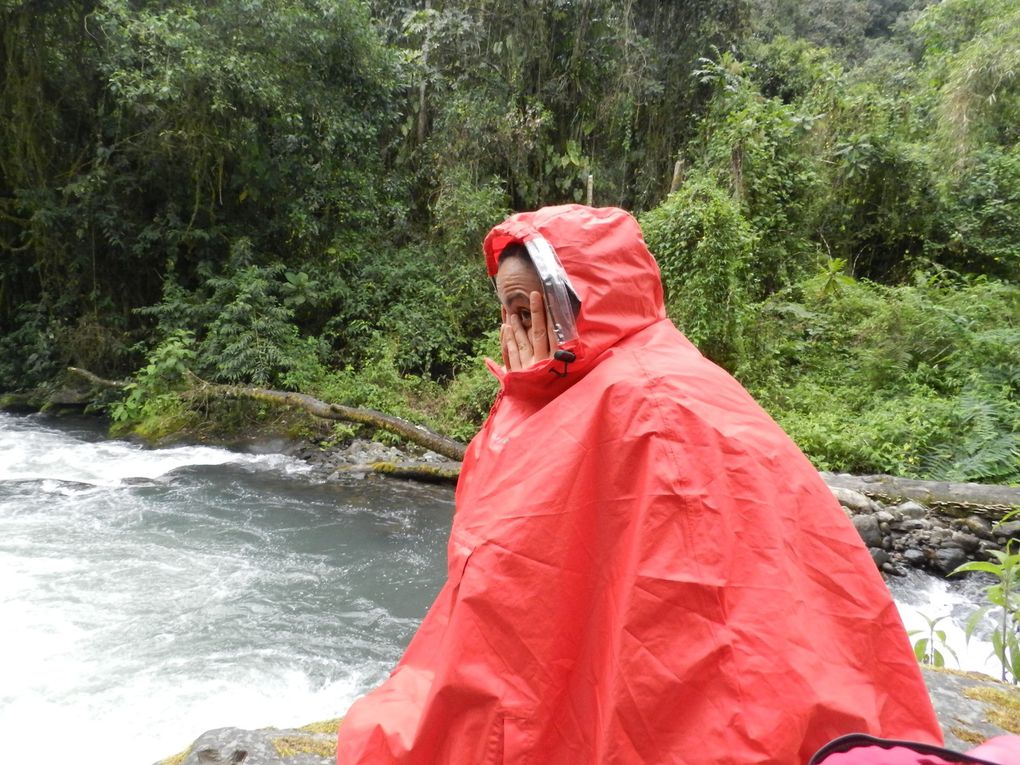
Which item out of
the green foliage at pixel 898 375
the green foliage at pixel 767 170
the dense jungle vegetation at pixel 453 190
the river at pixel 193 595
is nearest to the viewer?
the river at pixel 193 595

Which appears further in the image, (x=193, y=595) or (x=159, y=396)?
(x=159, y=396)

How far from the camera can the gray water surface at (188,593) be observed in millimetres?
3941

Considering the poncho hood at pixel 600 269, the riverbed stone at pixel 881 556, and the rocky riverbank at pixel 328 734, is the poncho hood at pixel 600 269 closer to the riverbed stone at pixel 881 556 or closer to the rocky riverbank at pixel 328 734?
the rocky riverbank at pixel 328 734

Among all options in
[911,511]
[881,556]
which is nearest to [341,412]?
[881,556]

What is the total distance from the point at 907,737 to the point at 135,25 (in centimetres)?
1272

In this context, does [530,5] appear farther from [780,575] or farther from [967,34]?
[780,575]

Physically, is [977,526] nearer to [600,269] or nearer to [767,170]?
[600,269]

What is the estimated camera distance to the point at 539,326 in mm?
1354

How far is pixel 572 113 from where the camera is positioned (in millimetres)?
14078

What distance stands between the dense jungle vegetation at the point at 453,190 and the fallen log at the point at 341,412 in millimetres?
335

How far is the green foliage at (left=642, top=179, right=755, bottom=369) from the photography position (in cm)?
930

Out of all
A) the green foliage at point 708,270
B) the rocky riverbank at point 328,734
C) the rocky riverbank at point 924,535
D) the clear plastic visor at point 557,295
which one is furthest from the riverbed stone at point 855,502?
the clear plastic visor at point 557,295

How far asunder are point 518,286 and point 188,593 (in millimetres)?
5169

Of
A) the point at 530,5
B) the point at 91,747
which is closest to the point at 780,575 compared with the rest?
the point at 91,747
